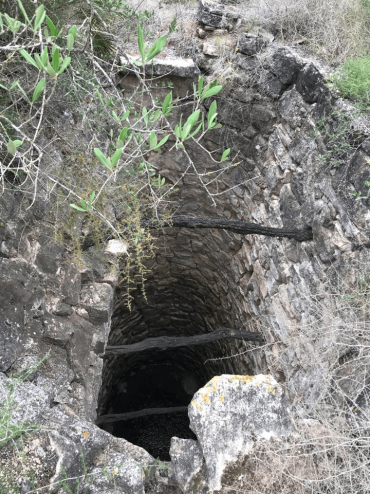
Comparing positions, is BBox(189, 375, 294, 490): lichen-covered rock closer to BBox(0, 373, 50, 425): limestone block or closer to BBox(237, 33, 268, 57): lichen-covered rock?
BBox(0, 373, 50, 425): limestone block

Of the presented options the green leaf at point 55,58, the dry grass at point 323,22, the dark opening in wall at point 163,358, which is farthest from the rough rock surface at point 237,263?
the green leaf at point 55,58

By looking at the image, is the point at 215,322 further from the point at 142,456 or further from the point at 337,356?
the point at 142,456

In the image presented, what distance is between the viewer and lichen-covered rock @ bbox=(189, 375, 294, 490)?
6.24 ft

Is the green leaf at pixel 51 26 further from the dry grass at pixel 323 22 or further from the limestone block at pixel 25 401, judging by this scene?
the dry grass at pixel 323 22

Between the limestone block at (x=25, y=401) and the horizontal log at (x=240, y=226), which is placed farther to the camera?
the horizontal log at (x=240, y=226)

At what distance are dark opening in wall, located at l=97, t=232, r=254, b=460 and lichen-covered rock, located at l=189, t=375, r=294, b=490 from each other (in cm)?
197

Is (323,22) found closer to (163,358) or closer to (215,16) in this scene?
(215,16)

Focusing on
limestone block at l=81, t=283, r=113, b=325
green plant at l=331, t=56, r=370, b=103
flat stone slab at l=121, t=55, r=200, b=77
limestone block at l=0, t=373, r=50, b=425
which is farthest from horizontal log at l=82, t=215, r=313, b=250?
flat stone slab at l=121, t=55, r=200, b=77

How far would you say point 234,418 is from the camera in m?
2.00

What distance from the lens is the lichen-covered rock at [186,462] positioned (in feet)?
6.20

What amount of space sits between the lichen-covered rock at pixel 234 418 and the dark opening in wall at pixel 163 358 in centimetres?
197

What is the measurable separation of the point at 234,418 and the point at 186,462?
0.96 feet

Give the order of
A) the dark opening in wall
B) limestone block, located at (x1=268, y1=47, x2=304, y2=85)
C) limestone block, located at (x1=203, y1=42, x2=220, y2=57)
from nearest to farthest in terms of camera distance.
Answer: limestone block, located at (x1=268, y1=47, x2=304, y2=85)
limestone block, located at (x1=203, y1=42, x2=220, y2=57)
the dark opening in wall

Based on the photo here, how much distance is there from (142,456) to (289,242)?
6.45 feet
